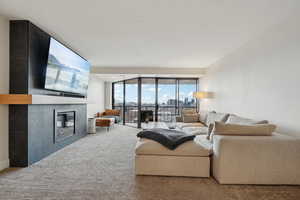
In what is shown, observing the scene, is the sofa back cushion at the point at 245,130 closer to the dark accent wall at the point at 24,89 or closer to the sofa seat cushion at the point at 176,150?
the sofa seat cushion at the point at 176,150

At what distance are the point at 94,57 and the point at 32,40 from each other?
2.04 meters

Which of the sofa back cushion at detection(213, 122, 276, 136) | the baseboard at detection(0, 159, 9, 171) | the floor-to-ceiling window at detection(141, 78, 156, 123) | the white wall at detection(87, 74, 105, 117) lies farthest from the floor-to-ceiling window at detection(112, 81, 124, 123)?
the sofa back cushion at detection(213, 122, 276, 136)

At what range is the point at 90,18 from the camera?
2.60 meters

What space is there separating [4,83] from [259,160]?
13.1 feet

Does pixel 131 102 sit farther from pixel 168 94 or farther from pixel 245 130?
pixel 245 130

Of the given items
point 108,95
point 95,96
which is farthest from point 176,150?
point 108,95

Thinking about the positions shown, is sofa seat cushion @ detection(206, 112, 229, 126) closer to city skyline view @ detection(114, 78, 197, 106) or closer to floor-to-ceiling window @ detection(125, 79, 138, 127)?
city skyline view @ detection(114, 78, 197, 106)

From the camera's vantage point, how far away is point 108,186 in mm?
2139

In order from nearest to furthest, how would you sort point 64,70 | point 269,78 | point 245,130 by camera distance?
1. point 245,130
2. point 269,78
3. point 64,70

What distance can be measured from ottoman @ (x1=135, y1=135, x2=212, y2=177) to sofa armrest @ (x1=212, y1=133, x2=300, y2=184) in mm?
259

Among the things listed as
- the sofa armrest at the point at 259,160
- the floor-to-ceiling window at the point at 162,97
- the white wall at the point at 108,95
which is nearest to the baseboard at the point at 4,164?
the sofa armrest at the point at 259,160

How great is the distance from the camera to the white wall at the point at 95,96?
6.49 m

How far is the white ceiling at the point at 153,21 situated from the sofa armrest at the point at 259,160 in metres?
1.82

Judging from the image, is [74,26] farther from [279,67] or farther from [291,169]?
[291,169]
